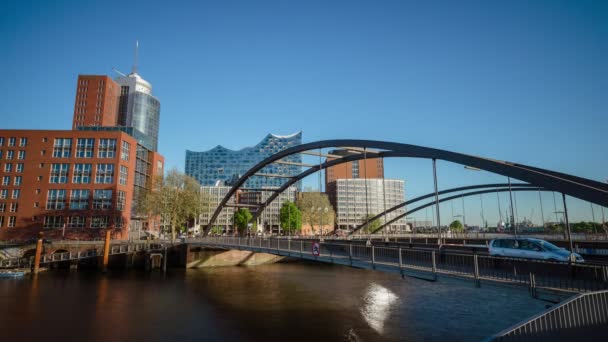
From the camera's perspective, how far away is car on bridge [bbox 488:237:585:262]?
49.3 ft

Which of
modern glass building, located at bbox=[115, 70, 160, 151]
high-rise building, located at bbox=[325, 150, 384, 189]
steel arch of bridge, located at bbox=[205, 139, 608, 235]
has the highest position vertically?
modern glass building, located at bbox=[115, 70, 160, 151]

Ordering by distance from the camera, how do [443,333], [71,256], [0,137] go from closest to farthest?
[443,333]
[71,256]
[0,137]

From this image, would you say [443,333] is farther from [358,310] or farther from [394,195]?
[394,195]

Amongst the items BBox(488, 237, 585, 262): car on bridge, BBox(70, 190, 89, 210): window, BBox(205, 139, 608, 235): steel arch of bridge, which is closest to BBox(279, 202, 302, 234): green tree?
BBox(70, 190, 89, 210): window

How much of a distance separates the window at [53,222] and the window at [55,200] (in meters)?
1.45

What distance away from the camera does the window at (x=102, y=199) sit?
171 feet

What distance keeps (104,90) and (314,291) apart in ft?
335

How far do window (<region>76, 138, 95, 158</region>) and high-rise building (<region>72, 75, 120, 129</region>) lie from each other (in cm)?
5496

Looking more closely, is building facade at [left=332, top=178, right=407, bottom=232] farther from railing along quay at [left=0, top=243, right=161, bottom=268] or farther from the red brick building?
railing along quay at [left=0, top=243, right=161, bottom=268]

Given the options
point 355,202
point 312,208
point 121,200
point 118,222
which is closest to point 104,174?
point 121,200

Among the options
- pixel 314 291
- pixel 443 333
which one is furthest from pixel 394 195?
pixel 443 333

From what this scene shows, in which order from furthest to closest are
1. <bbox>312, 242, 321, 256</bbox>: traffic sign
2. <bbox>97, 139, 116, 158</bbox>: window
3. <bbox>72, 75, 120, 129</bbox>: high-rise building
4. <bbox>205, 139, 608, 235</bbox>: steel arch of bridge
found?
<bbox>72, 75, 120, 129</bbox>: high-rise building → <bbox>97, 139, 116, 158</bbox>: window → <bbox>312, 242, 321, 256</bbox>: traffic sign → <bbox>205, 139, 608, 235</bbox>: steel arch of bridge

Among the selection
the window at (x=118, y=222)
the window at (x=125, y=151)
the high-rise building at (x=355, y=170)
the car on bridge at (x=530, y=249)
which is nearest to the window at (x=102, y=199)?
the window at (x=118, y=222)

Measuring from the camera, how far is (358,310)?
878 inches
